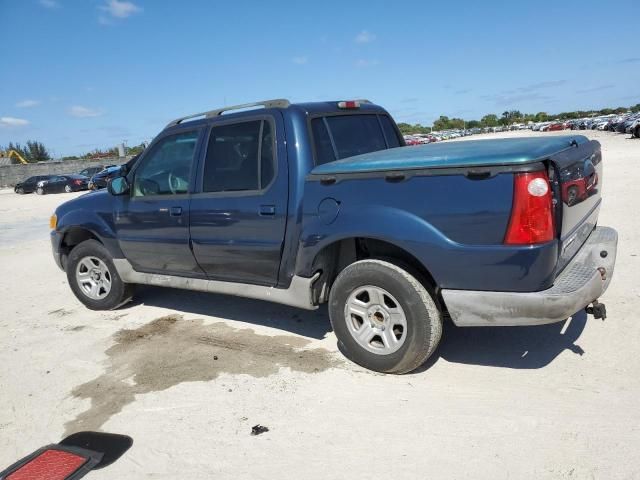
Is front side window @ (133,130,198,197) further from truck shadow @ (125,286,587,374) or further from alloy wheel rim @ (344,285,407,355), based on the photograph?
alloy wheel rim @ (344,285,407,355)

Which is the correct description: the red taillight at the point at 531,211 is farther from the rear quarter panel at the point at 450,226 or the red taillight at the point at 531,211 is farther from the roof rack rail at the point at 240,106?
the roof rack rail at the point at 240,106

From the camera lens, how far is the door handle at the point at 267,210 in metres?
3.96

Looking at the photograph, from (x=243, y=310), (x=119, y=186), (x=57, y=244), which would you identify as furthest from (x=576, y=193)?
(x=57, y=244)

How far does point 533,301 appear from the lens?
2.99m

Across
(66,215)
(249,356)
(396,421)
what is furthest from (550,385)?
(66,215)

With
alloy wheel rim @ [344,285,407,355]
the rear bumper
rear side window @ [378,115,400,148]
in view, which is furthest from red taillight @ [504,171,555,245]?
rear side window @ [378,115,400,148]

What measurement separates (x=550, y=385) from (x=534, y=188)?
1.37 m

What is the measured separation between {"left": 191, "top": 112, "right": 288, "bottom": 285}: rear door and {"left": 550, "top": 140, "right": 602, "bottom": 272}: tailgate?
192 cm

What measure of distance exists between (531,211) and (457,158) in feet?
1.73

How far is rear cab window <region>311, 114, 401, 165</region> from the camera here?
4.09 m

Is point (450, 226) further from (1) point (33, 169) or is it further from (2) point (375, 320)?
(1) point (33, 169)

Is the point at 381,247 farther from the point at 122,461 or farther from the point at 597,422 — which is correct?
the point at 122,461

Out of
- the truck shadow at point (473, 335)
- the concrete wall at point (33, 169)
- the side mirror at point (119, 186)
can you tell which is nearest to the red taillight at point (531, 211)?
the truck shadow at point (473, 335)

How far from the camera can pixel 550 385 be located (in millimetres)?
3324
